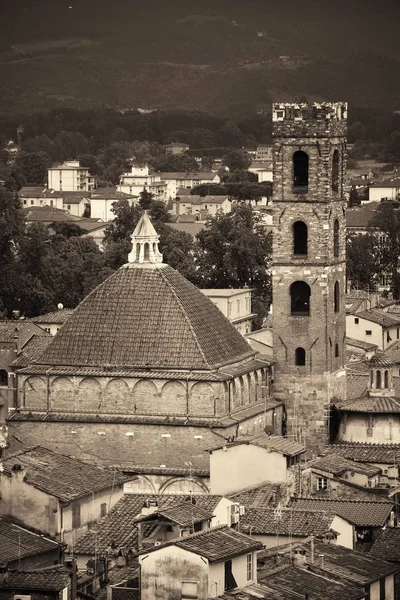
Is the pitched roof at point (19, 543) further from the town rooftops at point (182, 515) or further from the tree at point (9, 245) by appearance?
the tree at point (9, 245)

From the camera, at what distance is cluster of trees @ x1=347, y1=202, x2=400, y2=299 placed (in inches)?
5507

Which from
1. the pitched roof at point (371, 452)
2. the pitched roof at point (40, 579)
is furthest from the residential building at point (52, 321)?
the pitched roof at point (40, 579)

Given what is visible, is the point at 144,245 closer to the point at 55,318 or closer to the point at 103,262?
the point at 55,318

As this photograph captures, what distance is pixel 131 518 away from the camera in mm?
64688

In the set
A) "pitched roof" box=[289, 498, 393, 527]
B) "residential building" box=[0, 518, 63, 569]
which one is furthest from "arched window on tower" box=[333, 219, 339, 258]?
"residential building" box=[0, 518, 63, 569]

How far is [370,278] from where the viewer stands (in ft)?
461

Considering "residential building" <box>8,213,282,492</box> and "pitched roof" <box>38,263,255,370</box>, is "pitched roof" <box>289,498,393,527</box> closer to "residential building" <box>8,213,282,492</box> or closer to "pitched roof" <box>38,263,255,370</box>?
"residential building" <box>8,213,282,492</box>

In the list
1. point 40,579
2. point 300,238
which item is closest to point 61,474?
point 300,238

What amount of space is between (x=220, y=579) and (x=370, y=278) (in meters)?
88.4

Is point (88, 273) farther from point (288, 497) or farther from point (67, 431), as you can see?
point (288, 497)

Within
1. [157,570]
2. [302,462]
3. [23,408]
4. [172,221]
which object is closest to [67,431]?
A: [23,408]

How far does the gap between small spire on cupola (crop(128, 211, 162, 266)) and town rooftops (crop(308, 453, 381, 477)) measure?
8960mm

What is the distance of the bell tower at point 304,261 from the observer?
8219cm

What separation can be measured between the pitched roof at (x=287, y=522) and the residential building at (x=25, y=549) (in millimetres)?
4380
